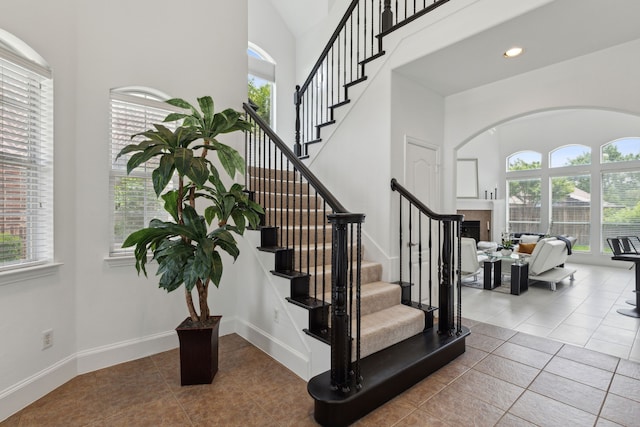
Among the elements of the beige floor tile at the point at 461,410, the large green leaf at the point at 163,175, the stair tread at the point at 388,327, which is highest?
the large green leaf at the point at 163,175

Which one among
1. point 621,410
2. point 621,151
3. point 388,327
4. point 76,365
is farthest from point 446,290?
point 621,151

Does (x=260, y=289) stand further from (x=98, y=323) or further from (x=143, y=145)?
(x=143, y=145)

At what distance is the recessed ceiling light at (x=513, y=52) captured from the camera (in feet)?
9.50

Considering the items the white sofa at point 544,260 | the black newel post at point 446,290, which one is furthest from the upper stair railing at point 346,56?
the white sofa at point 544,260

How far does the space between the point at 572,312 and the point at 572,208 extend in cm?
564

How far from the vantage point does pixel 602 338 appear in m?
3.19

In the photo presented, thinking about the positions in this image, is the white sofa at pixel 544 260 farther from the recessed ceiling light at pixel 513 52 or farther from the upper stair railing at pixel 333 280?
the upper stair railing at pixel 333 280

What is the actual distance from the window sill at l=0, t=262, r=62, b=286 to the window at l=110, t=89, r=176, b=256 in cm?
42

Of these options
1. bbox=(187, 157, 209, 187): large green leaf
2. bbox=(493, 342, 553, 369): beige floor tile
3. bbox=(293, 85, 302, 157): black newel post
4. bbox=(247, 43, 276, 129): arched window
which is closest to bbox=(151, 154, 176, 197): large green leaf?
bbox=(187, 157, 209, 187): large green leaf

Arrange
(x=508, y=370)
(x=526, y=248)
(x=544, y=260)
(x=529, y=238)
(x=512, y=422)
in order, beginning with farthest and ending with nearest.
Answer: (x=529, y=238), (x=526, y=248), (x=544, y=260), (x=508, y=370), (x=512, y=422)

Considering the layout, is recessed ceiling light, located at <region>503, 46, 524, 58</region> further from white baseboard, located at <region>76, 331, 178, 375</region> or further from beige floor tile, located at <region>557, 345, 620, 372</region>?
white baseboard, located at <region>76, 331, 178, 375</region>

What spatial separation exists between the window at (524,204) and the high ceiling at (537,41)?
274 inches

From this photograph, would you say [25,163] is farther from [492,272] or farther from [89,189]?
[492,272]

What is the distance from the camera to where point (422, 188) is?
382cm
